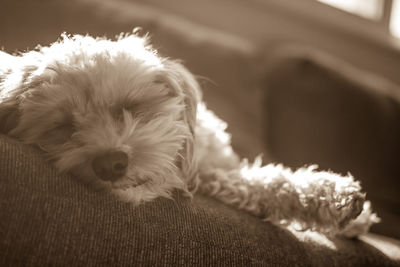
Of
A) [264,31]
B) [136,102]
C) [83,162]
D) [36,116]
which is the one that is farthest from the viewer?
[264,31]

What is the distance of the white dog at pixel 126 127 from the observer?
1.44 m

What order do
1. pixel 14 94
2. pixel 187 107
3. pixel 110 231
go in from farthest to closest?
pixel 187 107, pixel 14 94, pixel 110 231

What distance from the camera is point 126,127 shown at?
154 cm

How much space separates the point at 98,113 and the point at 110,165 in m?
0.26

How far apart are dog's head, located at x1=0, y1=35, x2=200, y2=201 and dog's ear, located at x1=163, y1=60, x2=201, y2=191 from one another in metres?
0.06

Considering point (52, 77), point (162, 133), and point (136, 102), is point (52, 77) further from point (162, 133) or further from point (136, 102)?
point (162, 133)

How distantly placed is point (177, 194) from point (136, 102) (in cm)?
42

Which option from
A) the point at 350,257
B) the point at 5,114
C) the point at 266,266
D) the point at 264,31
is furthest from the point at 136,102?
the point at 264,31

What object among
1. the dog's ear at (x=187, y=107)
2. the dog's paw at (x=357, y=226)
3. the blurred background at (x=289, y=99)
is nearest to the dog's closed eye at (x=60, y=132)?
the dog's ear at (x=187, y=107)

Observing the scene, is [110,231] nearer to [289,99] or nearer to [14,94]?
[14,94]

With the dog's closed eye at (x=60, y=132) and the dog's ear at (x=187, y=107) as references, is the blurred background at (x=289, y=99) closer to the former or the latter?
the dog's ear at (x=187, y=107)

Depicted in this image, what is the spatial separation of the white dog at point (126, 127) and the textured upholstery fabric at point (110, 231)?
0.16 meters

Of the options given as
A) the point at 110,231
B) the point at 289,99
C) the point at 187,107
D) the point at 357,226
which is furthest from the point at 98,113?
the point at 289,99

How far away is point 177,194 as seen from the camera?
1.50m
